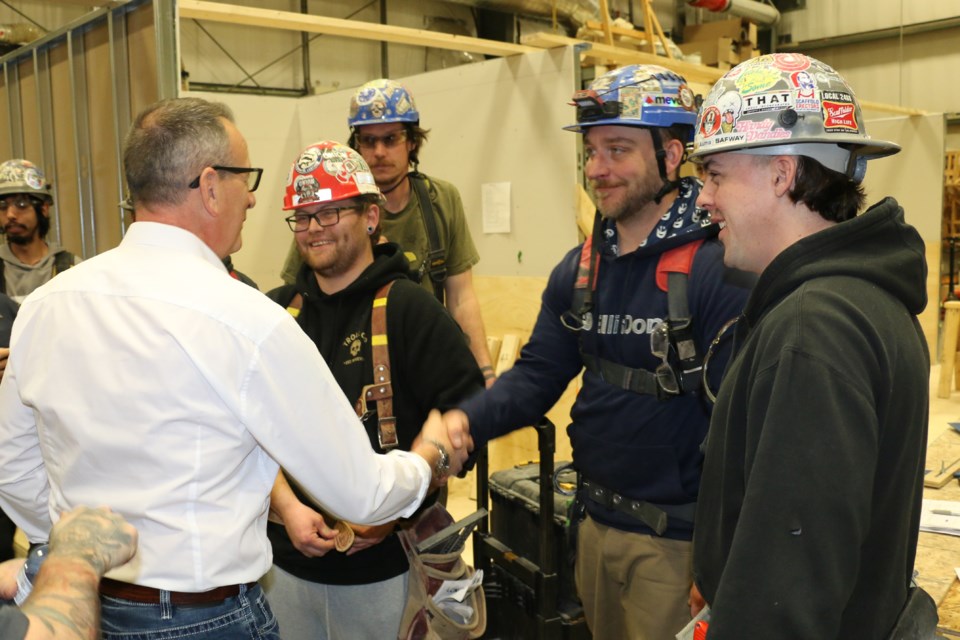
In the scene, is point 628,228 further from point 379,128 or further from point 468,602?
point 379,128

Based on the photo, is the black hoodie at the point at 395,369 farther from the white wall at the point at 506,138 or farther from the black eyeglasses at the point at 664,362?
the white wall at the point at 506,138

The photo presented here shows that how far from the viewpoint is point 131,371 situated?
1.79 metres

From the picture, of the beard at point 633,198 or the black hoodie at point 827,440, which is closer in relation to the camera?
the black hoodie at point 827,440

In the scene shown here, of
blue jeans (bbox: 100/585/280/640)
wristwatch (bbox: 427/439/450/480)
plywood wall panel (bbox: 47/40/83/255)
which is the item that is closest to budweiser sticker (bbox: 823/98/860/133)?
wristwatch (bbox: 427/439/450/480)

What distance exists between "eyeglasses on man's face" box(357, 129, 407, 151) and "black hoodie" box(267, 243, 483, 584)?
129 centimetres

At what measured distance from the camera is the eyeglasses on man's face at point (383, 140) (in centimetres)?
406

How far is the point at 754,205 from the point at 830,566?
74 centimetres

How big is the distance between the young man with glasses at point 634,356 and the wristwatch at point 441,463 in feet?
0.62

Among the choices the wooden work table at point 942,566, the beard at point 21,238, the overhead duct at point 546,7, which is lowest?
the wooden work table at point 942,566

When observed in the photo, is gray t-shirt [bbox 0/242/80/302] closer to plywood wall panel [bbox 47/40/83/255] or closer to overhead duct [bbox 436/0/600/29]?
plywood wall panel [bbox 47/40/83/255]

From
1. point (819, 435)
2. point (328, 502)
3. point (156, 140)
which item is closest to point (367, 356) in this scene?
point (328, 502)

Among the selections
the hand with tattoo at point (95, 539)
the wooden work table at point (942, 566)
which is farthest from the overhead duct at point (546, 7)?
the hand with tattoo at point (95, 539)

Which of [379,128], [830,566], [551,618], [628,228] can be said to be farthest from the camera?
[379,128]

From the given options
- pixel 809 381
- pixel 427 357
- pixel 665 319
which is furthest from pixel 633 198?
pixel 809 381
